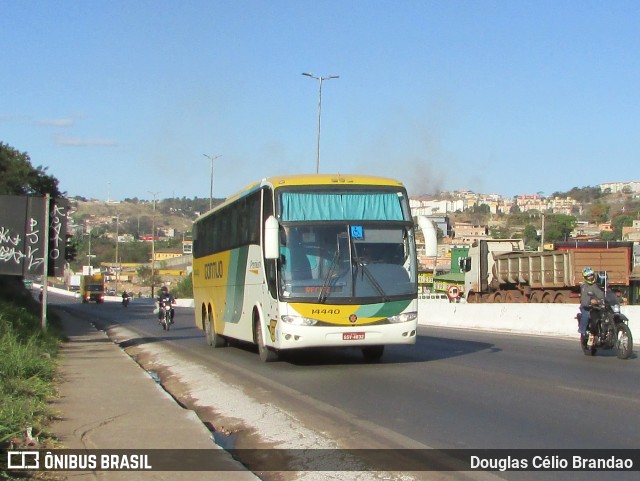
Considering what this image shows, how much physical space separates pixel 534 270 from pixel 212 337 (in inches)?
702

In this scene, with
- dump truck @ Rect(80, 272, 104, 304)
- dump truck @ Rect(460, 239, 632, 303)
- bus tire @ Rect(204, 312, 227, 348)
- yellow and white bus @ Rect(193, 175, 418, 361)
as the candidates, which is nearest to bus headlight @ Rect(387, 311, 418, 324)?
yellow and white bus @ Rect(193, 175, 418, 361)

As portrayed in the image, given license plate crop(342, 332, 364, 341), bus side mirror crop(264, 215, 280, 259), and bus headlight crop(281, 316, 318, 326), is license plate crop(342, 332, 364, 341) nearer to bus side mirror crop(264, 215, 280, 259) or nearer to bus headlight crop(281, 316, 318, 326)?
bus headlight crop(281, 316, 318, 326)

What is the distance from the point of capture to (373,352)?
55.1ft

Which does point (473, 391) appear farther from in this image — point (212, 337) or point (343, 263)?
point (212, 337)

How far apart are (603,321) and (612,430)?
799 centimetres

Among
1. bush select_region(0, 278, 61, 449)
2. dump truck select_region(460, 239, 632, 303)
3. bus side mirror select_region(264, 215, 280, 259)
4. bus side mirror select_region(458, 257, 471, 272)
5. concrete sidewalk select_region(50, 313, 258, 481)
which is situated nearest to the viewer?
concrete sidewalk select_region(50, 313, 258, 481)

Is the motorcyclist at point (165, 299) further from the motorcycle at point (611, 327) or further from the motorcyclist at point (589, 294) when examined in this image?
the motorcycle at point (611, 327)

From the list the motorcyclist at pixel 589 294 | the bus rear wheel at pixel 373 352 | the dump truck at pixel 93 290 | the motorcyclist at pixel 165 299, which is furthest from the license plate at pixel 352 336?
the dump truck at pixel 93 290

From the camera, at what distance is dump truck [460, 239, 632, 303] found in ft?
109

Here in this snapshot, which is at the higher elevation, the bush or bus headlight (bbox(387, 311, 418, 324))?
bus headlight (bbox(387, 311, 418, 324))

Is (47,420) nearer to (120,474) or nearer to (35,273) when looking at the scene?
(120,474)

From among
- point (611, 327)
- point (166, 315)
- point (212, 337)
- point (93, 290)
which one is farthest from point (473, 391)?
point (93, 290)

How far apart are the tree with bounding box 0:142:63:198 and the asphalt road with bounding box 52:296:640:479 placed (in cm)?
3134

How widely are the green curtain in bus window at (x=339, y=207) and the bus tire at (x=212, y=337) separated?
7.56 m
